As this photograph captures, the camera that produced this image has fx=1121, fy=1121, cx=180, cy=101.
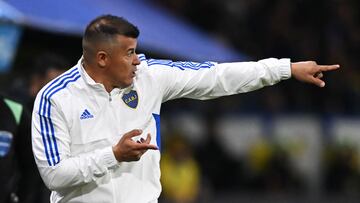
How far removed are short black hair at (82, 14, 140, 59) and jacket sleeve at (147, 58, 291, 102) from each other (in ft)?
1.11

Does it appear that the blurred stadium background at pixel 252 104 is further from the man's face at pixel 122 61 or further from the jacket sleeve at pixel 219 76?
the man's face at pixel 122 61

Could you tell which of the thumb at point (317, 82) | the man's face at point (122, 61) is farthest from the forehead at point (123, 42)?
the thumb at point (317, 82)

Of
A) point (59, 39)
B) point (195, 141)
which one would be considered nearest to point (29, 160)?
point (59, 39)

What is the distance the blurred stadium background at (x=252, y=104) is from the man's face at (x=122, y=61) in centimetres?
637

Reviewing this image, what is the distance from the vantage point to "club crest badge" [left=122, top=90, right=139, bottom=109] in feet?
19.3

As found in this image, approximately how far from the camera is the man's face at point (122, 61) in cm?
577

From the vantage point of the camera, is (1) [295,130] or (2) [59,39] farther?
(1) [295,130]

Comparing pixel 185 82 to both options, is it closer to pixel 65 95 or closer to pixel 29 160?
pixel 65 95

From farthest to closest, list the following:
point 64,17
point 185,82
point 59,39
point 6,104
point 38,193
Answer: point 59,39 → point 64,17 → point 38,193 → point 6,104 → point 185,82

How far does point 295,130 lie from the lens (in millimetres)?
16156

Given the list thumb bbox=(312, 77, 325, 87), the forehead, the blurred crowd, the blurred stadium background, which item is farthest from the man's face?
the blurred crowd

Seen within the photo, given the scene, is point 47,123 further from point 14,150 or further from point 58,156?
point 14,150

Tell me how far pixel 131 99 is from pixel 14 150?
1.51 m

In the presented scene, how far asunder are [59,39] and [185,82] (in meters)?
7.02
